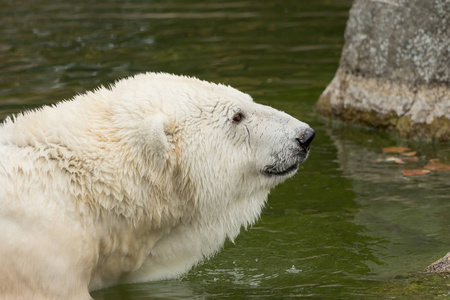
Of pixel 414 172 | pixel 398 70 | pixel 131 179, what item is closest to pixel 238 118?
pixel 131 179

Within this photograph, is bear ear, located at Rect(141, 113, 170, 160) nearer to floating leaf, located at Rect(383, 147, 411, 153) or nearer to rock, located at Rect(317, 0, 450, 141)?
floating leaf, located at Rect(383, 147, 411, 153)

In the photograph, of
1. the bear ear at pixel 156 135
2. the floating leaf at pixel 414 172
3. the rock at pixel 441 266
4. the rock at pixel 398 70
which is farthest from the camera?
the rock at pixel 398 70

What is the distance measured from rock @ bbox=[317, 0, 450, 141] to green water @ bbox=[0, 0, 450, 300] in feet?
0.73

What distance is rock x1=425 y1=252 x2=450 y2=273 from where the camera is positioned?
432cm

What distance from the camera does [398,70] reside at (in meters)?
7.33

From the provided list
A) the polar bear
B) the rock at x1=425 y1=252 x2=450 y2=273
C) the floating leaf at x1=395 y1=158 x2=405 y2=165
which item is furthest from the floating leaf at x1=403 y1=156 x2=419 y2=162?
the polar bear

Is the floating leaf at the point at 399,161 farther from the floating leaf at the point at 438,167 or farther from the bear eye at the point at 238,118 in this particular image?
the bear eye at the point at 238,118

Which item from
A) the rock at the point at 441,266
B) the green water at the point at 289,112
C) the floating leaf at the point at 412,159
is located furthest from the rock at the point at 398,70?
the rock at the point at 441,266

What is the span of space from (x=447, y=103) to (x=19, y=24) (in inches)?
304

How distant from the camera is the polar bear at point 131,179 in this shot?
3.75 metres

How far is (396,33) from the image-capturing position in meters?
7.35

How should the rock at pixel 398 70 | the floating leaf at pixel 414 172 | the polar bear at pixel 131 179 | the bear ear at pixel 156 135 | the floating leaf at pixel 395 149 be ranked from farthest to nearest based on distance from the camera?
1. the rock at pixel 398 70
2. the floating leaf at pixel 395 149
3. the floating leaf at pixel 414 172
4. the bear ear at pixel 156 135
5. the polar bear at pixel 131 179

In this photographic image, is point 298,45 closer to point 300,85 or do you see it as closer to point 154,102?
point 300,85

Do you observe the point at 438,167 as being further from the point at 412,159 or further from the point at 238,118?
the point at 238,118
